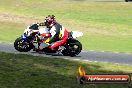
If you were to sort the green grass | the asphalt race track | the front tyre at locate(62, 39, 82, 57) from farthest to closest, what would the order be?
the green grass
the front tyre at locate(62, 39, 82, 57)
the asphalt race track

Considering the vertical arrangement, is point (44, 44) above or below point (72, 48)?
above

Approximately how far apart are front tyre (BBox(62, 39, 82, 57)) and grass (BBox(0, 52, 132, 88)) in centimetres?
446

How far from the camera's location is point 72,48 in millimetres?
19234

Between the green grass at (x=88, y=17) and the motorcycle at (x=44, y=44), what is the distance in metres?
5.80

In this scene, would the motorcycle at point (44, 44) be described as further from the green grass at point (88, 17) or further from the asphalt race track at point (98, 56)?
the green grass at point (88, 17)

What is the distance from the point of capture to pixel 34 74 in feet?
35.6

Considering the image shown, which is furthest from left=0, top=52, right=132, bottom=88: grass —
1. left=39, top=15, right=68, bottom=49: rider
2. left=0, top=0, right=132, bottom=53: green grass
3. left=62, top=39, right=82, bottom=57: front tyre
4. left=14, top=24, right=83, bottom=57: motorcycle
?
left=0, top=0, right=132, bottom=53: green grass

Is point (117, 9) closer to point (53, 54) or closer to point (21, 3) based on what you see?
point (21, 3)

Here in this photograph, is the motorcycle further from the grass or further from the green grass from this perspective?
the green grass

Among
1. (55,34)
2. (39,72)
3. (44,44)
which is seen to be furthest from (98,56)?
(39,72)

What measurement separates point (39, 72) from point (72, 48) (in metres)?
8.10

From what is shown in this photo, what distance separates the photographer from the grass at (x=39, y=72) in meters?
9.83

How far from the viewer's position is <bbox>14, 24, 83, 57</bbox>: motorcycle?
19.1 metres

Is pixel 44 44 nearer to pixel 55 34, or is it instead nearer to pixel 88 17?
pixel 55 34
